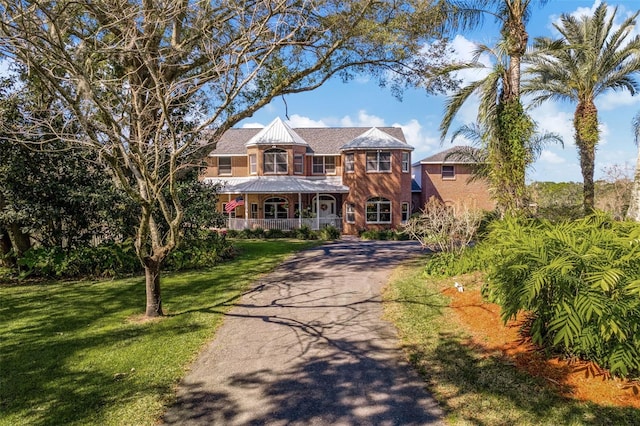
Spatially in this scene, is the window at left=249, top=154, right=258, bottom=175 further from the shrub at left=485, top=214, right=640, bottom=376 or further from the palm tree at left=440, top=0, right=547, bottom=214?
the shrub at left=485, top=214, right=640, bottom=376

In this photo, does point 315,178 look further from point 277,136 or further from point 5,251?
point 5,251

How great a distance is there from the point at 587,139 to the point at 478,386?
56.6 ft

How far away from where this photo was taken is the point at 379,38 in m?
11.4

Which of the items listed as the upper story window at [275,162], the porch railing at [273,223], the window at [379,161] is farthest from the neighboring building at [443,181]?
the upper story window at [275,162]

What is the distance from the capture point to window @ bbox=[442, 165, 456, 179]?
31297mm

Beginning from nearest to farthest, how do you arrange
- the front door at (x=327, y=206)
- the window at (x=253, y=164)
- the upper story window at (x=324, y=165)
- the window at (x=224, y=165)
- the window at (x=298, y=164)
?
the window at (x=253, y=164)
the window at (x=298, y=164)
the front door at (x=327, y=206)
the upper story window at (x=324, y=165)
the window at (x=224, y=165)

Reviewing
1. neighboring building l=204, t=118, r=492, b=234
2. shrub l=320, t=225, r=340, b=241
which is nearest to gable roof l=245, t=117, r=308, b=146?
neighboring building l=204, t=118, r=492, b=234

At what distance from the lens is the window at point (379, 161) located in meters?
26.5

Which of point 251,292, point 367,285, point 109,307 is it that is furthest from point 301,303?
point 109,307

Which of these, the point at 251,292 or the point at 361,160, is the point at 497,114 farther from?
the point at 361,160

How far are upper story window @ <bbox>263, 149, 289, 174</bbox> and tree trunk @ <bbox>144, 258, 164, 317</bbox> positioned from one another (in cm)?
2083

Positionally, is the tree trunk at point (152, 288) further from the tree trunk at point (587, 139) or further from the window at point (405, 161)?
the window at point (405, 161)

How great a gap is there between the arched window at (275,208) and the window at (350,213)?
496 centimetres

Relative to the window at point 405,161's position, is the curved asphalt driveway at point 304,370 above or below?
below
